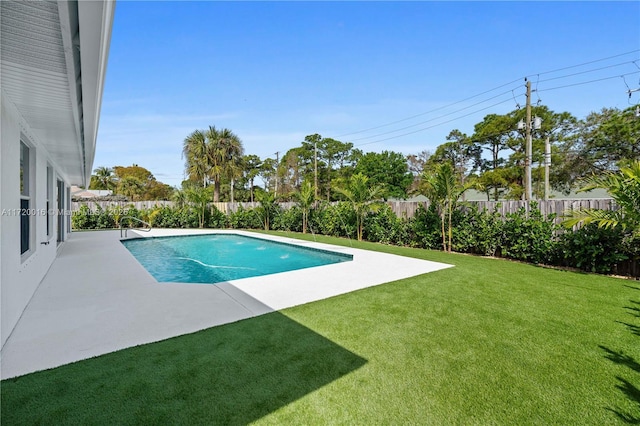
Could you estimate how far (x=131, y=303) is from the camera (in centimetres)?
421

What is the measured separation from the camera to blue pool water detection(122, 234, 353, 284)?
26.2 feet

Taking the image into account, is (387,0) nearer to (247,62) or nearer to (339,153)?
(247,62)

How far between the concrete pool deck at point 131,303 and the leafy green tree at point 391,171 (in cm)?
3168

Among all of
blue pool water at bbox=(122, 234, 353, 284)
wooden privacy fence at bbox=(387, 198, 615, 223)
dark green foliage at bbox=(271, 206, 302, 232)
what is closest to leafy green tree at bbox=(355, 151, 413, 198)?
dark green foliage at bbox=(271, 206, 302, 232)

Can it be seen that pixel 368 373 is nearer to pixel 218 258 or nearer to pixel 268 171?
pixel 218 258

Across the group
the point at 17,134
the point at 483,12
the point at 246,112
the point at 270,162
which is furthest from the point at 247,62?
the point at 270,162

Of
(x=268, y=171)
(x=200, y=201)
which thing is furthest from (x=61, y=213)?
(x=268, y=171)

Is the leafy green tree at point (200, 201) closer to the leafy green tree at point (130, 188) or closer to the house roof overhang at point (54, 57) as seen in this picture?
the house roof overhang at point (54, 57)

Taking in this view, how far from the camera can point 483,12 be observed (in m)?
10.1

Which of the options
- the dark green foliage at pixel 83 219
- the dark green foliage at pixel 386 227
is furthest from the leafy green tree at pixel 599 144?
the dark green foliage at pixel 83 219

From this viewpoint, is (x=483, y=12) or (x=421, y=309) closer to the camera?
(x=421, y=309)

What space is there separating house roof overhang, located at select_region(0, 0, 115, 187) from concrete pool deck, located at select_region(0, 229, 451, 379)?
2.53 meters

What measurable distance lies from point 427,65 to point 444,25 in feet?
9.74

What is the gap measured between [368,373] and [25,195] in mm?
5663
